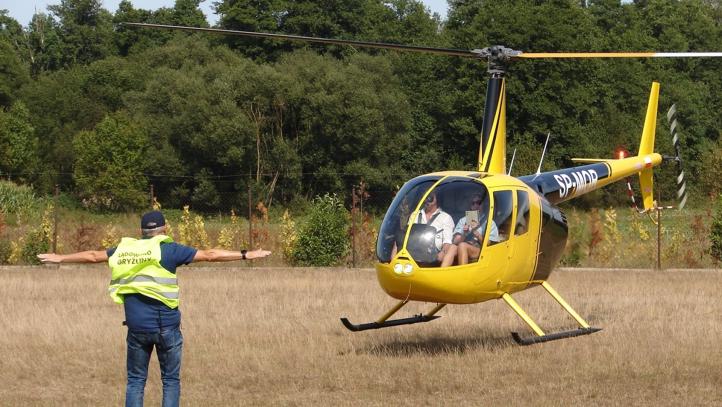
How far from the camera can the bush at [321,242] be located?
28641 millimetres

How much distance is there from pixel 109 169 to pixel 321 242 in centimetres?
2734

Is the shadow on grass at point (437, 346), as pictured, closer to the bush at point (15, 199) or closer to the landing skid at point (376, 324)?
the landing skid at point (376, 324)

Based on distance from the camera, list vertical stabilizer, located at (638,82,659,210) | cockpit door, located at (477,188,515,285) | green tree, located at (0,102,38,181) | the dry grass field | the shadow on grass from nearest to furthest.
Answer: the dry grass field
cockpit door, located at (477,188,515,285)
the shadow on grass
vertical stabilizer, located at (638,82,659,210)
green tree, located at (0,102,38,181)

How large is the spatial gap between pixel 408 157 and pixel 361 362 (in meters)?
48.7

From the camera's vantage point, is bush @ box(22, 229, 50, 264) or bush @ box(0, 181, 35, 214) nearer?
bush @ box(22, 229, 50, 264)

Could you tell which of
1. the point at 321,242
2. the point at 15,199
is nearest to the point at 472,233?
the point at 321,242

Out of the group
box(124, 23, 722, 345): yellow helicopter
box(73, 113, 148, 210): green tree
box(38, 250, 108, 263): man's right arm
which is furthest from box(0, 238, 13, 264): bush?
box(73, 113, 148, 210): green tree

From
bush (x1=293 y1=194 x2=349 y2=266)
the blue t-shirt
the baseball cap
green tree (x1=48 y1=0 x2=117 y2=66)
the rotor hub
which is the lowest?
bush (x1=293 y1=194 x2=349 y2=266)

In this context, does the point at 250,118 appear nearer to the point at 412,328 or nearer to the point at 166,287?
the point at 412,328

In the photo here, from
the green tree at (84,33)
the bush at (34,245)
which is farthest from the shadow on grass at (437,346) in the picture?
the green tree at (84,33)

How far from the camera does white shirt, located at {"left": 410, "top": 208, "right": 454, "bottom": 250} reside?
13.5 meters

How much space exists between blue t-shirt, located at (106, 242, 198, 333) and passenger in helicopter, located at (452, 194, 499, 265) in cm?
434

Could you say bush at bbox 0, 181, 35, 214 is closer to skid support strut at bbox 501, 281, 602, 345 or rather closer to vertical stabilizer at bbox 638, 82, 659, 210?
vertical stabilizer at bbox 638, 82, 659, 210

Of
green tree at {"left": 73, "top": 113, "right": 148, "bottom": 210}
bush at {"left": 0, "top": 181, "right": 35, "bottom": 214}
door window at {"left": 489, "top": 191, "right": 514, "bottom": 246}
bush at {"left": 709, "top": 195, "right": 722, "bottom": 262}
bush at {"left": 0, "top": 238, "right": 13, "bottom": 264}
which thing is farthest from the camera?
green tree at {"left": 73, "top": 113, "right": 148, "bottom": 210}
